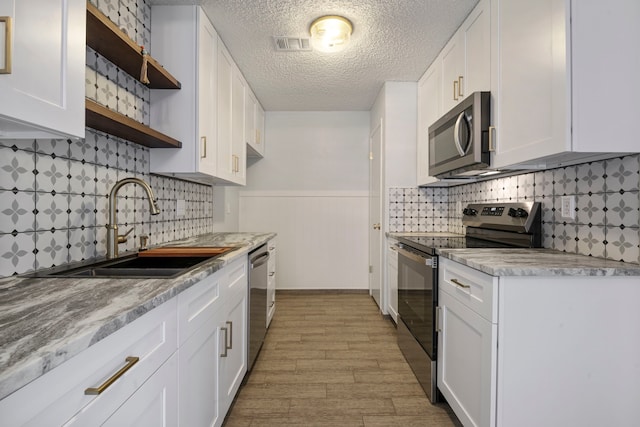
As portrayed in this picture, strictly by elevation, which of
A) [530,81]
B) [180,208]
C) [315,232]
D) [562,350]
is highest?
[530,81]

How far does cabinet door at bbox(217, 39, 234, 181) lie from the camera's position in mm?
2209

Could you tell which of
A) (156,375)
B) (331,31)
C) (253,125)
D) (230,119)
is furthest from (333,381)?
(253,125)

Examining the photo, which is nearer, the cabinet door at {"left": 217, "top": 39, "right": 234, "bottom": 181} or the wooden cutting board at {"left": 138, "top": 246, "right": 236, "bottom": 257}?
the wooden cutting board at {"left": 138, "top": 246, "right": 236, "bottom": 257}

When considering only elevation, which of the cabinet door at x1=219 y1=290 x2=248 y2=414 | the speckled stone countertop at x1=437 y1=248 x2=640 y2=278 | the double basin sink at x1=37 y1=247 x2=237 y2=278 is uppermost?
the speckled stone countertop at x1=437 y1=248 x2=640 y2=278

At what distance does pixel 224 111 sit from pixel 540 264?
7.06 feet

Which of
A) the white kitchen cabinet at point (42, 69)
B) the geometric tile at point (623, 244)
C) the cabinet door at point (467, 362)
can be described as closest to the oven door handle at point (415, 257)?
the cabinet door at point (467, 362)

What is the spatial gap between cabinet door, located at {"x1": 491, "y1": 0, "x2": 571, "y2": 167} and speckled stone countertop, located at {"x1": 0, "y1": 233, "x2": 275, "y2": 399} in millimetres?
1481

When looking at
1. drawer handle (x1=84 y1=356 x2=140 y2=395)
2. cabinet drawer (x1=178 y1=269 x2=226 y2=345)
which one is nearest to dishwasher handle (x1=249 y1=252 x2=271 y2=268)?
cabinet drawer (x1=178 y1=269 x2=226 y2=345)

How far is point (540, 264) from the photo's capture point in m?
1.19

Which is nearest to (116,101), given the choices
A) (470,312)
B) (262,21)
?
(262,21)

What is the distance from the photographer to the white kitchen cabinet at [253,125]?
3044 millimetres

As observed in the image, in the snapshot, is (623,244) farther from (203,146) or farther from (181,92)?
(181,92)

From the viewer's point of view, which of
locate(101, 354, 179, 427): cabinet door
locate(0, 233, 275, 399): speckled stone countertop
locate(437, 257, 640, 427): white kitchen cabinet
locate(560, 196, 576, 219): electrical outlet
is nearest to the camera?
locate(0, 233, 275, 399): speckled stone countertop

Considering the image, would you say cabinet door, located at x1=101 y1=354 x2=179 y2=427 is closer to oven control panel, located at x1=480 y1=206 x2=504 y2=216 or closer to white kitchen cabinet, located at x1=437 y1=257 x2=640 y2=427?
white kitchen cabinet, located at x1=437 y1=257 x2=640 y2=427
